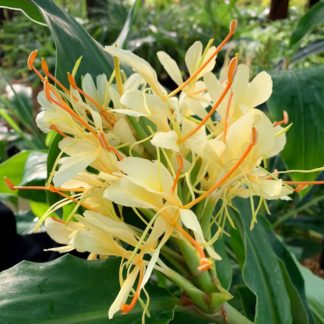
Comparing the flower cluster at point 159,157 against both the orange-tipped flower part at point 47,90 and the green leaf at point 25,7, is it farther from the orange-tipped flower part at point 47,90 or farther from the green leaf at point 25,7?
the green leaf at point 25,7

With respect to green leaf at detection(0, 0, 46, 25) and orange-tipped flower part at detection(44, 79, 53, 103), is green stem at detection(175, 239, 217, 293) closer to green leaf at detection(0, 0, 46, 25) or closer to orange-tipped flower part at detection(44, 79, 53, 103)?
orange-tipped flower part at detection(44, 79, 53, 103)

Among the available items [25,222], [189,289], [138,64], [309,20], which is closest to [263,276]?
[189,289]

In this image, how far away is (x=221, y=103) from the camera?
1.08ft

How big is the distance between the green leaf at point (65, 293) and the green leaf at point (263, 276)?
0.08m

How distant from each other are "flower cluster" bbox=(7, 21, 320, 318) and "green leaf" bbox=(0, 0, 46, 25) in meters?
0.12

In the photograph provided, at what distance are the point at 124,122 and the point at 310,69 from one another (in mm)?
503

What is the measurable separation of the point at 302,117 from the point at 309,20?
31cm

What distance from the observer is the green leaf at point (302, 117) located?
2.19 feet

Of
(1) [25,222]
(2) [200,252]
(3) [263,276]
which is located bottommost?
(1) [25,222]

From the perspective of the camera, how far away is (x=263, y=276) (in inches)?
19.1

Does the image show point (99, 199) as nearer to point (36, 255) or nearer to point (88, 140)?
point (88, 140)

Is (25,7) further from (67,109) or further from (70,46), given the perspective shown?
(67,109)

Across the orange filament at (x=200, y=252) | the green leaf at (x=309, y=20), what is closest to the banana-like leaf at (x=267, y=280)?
the orange filament at (x=200, y=252)

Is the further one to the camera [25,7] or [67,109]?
[25,7]
